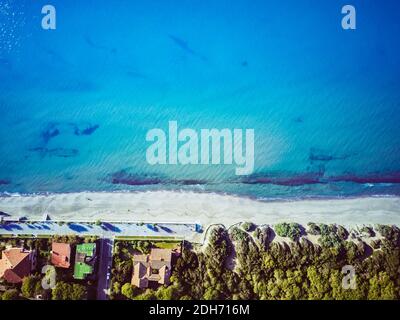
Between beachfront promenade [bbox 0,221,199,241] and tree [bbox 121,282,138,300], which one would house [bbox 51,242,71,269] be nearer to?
beachfront promenade [bbox 0,221,199,241]

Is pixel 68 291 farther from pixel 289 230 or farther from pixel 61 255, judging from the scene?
pixel 289 230

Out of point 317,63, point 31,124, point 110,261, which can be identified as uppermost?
point 317,63

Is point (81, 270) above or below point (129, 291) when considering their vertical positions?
above

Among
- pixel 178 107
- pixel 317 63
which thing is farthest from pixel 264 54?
pixel 178 107

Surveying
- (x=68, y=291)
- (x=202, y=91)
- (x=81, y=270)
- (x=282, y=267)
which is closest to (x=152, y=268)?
(x=81, y=270)

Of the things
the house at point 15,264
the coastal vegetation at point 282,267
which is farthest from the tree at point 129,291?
the house at point 15,264

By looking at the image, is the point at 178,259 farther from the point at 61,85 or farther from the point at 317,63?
the point at 317,63
